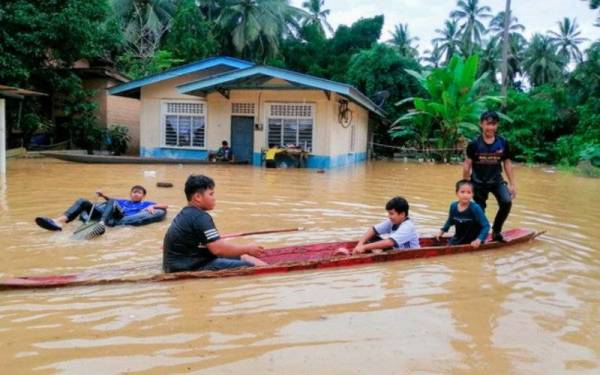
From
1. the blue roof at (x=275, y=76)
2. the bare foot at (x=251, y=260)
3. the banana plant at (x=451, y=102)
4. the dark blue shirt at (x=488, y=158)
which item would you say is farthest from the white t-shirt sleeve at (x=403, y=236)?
the banana plant at (x=451, y=102)

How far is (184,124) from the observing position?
67.0 ft

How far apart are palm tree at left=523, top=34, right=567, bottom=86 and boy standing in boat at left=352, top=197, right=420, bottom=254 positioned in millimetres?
41253

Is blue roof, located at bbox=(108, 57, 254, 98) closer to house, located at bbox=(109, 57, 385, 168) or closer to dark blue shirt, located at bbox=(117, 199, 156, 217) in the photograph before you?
house, located at bbox=(109, 57, 385, 168)

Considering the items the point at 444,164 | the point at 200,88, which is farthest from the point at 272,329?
the point at 444,164

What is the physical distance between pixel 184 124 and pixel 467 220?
16213 mm

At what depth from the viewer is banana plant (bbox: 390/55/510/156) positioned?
19.7 metres

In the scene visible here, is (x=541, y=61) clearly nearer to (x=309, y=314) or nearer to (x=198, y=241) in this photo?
(x=198, y=241)

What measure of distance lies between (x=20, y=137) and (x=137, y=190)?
15141 millimetres

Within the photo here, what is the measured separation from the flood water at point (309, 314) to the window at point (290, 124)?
11678 millimetres

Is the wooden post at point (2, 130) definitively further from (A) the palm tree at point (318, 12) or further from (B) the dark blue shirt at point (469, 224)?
(A) the palm tree at point (318, 12)

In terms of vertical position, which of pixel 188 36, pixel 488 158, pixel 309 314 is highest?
pixel 188 36

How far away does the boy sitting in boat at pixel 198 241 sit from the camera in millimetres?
4238

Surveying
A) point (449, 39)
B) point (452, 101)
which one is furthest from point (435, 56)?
point (452, 101)

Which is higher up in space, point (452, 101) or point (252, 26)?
point (252, 26)
